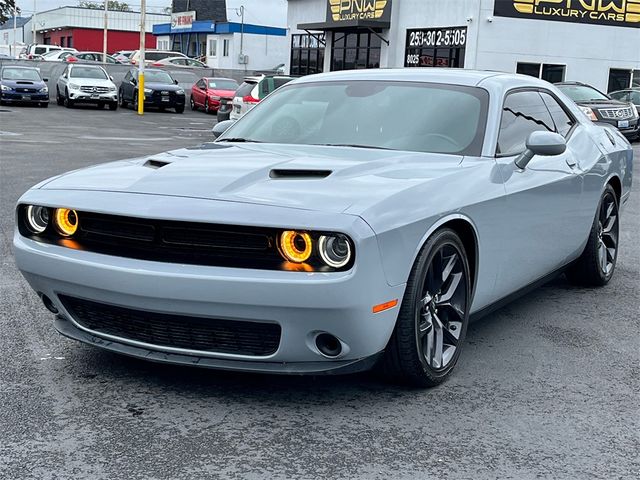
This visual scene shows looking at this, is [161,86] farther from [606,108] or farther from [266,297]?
[266,297]

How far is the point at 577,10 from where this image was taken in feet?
120

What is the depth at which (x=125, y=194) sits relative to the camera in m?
4.04

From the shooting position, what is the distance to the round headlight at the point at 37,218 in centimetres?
430

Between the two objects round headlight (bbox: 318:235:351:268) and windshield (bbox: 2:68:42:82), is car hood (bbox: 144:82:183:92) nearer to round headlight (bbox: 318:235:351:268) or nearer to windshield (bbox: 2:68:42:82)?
windshield (bbox: 2:68:42:82)

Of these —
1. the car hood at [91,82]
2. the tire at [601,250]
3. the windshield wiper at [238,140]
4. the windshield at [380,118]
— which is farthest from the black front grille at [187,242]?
the car hood at [91,82]

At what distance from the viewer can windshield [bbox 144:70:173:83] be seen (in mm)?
34594

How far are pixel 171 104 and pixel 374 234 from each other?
3155cm

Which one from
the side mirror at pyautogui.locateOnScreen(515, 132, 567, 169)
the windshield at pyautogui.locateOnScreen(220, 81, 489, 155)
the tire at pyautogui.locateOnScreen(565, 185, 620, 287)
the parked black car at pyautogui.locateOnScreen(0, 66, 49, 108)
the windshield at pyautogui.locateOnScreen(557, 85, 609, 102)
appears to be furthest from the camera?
the parked black car at pyautogui.locateOnScreen(0, 66, 49, 108)

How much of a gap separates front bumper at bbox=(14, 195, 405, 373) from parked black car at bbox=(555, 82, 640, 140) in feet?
65.3

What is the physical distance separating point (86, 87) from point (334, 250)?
99.1ft

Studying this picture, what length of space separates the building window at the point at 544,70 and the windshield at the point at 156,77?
517 inches

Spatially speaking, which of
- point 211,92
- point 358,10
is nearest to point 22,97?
point 211,92

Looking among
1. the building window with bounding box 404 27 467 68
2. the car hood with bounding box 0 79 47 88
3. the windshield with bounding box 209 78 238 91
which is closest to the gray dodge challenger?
the car hood with bounding box 0 79 47 88

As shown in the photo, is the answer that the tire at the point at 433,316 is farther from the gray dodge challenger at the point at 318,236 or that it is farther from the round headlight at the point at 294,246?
the round headlight at the point at 294,246
